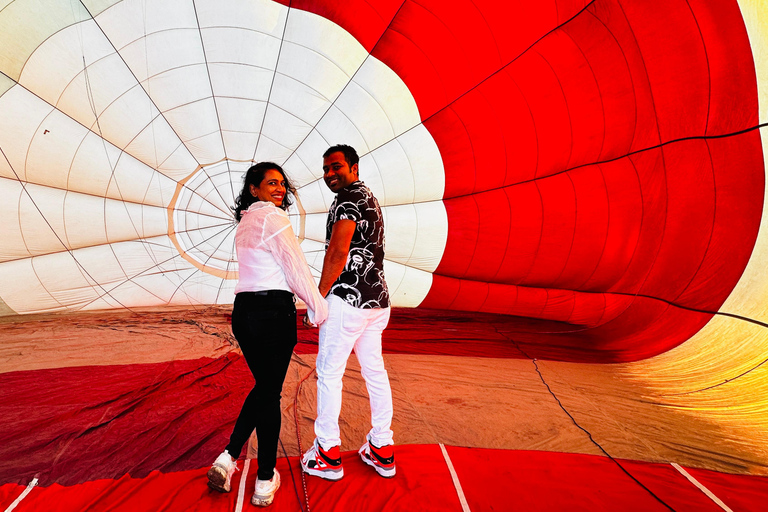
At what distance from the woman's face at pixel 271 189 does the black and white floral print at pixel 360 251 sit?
0.18m

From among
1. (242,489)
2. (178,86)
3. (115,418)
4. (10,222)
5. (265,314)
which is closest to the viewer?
(265,314)

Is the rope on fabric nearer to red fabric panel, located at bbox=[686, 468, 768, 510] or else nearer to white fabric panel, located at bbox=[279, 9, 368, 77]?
red fabric panel, located at bbox=[686, 468, 768, 510]

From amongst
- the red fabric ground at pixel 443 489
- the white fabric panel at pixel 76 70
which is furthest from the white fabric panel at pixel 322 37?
the red fabric ground at pixel 443 489

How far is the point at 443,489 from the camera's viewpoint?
1.60 m

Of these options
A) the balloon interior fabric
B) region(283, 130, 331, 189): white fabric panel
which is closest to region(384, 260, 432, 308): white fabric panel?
the balloon interior fabric

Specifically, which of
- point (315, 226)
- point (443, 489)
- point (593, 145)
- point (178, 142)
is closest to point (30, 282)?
point (178, 142)

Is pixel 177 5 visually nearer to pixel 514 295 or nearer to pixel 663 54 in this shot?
pixel 663 54

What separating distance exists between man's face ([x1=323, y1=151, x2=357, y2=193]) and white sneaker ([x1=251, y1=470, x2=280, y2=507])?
3.17 feet

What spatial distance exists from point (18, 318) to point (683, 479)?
4.14 meters

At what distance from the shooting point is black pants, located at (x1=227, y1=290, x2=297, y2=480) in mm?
1396

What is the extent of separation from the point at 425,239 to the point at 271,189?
8.29ft

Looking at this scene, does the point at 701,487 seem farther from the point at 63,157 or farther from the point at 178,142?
the point at 63,157

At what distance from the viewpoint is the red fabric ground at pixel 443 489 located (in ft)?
4.86

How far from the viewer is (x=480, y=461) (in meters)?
1.81
